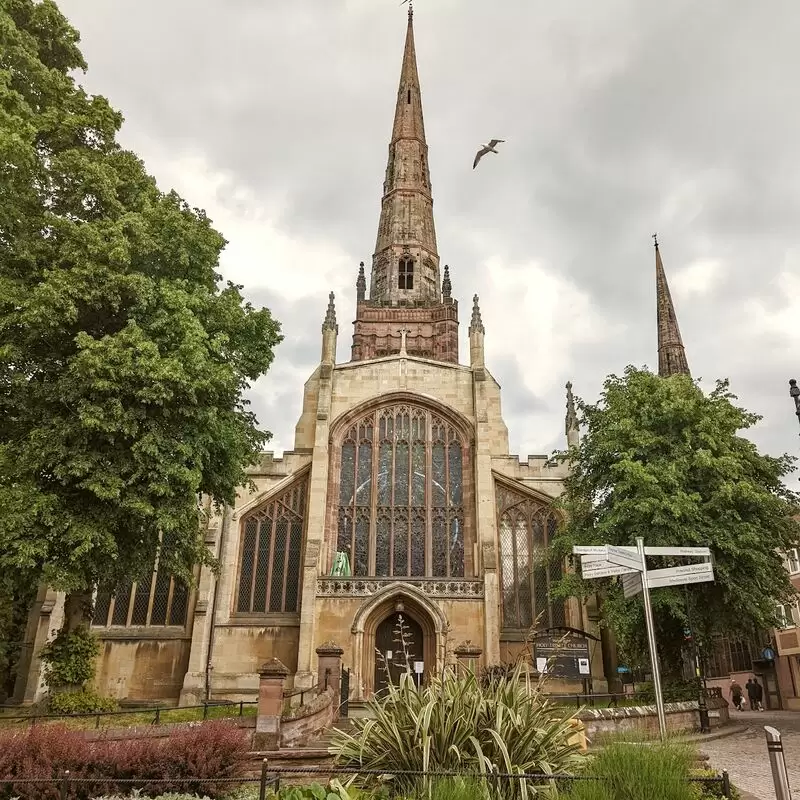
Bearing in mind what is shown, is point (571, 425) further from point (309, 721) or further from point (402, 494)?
point (309, 721)

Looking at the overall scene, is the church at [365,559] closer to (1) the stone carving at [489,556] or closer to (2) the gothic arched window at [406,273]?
(1) the stone carving at [489,556]

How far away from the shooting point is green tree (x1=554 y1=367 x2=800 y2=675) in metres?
17.7

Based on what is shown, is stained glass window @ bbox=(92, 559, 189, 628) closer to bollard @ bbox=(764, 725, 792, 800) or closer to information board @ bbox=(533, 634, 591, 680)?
information board @ bbox=(533, 634, 591, 680)

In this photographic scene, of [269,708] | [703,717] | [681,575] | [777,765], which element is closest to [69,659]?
[269,708]

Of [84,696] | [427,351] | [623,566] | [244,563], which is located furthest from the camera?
[427,351]

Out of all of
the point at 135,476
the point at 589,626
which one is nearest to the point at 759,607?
the point at 589,626

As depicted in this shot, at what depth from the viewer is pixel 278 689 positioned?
40.8 feet

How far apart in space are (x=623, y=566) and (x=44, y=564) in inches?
405

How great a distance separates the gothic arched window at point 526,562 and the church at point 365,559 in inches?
2.0

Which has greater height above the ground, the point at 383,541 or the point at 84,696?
the point at 383,541

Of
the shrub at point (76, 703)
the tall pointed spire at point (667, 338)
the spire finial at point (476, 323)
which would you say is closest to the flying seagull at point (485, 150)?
the spire finial at point (476, 323)

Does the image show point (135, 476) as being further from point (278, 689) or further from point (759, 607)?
point (759, 607)

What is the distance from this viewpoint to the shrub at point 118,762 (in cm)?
689

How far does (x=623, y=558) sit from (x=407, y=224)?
32.6 meters
